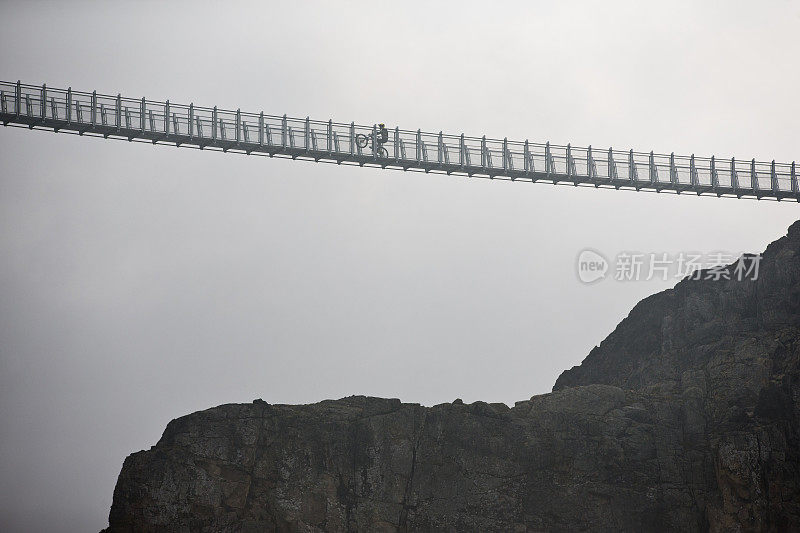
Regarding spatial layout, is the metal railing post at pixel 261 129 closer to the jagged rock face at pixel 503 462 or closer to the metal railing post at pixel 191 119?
the metal railing post at pixel 191 119

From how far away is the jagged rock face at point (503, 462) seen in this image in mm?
72438

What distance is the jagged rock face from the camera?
72.4 m

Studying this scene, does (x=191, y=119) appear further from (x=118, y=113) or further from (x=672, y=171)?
(x=672, y=171)

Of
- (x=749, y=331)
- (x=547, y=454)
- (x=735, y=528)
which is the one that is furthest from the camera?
(x=749, y=331)

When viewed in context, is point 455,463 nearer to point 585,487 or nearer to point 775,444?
point 585,487

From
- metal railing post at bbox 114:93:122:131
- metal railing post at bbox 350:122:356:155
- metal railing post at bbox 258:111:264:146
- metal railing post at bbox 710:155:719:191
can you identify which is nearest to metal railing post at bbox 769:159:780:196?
metal railing post at bbox 710:155:719:191

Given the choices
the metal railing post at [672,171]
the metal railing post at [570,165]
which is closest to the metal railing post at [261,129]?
the metal railing post at [570,165]

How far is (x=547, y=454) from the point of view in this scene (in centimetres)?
7569

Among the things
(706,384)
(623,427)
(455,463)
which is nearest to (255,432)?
Result: (455,463)

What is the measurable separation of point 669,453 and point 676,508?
3.61 m

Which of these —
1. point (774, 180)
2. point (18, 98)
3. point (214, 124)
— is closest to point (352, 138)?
point (214, 124)

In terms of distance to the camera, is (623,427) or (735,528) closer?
(735,528)

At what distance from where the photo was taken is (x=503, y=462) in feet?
247

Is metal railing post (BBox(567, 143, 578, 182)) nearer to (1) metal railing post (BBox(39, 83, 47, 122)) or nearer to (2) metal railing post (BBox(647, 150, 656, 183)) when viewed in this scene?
(2) metal railing post (BBox(647, 150, 656, 183))
